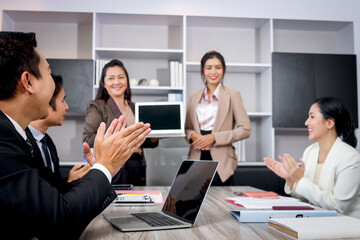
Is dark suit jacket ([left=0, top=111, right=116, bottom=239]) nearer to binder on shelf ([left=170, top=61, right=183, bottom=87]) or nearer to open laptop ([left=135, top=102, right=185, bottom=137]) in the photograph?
open laptop ([left=135, top=102, right=185, bottom=137])

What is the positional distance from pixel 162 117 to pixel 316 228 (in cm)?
167

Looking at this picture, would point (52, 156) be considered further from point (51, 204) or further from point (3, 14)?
→ point (3, 14)

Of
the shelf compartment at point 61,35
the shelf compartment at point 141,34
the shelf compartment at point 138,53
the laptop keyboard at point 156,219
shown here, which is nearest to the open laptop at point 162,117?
the laptop keyboard at point 156,219

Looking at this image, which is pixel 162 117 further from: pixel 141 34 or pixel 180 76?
pixel 141 34

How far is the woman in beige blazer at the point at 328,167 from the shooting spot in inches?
64.7

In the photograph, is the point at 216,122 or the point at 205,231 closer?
the point at 205,231

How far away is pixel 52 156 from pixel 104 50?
78.1 inches

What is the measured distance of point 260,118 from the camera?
423 cm

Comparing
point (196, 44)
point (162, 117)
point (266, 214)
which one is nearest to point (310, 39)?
point (196, 44)

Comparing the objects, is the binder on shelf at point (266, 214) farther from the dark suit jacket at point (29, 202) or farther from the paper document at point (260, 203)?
the dark suit jacket at point (29, 202)

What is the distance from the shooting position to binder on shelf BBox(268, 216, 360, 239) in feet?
2.74

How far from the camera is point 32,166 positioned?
82 centimetres

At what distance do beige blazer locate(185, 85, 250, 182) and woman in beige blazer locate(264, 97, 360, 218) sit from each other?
0.61 m

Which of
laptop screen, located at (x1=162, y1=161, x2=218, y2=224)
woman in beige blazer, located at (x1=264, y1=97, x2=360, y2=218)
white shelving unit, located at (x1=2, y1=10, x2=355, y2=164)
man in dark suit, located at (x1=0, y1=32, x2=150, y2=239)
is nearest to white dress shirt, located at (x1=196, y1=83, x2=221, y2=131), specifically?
woman in beige blazer, located at (x1=264, y1=97, x2=360, y2=218)
